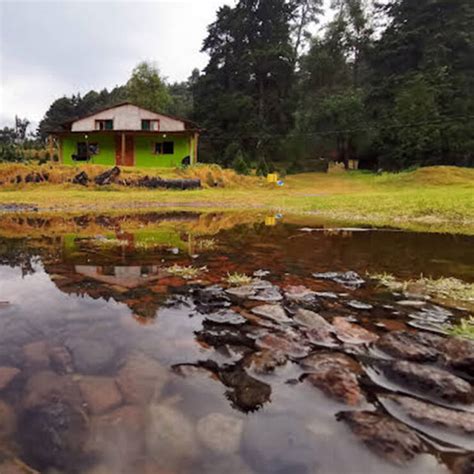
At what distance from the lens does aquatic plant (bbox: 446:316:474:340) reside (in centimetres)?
384

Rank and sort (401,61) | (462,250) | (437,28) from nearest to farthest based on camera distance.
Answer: (462,250), (437,28), (401,61)

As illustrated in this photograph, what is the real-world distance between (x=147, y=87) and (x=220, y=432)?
5936 centimetres

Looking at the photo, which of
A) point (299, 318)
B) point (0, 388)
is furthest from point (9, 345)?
point (299, 318)

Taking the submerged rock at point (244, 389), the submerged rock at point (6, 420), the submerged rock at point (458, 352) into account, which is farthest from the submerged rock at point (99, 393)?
the submerged rock at point (458, 352)

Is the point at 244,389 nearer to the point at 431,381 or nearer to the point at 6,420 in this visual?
the point at 431,381

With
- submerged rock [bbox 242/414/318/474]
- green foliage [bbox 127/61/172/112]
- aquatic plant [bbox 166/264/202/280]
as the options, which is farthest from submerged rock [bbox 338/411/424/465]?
green foliage [bbox 127/61/172/112]

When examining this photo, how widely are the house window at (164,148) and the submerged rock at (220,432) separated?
36.4 meters

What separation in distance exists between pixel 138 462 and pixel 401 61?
47518 mm

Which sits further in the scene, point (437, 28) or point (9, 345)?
point (437, 28)

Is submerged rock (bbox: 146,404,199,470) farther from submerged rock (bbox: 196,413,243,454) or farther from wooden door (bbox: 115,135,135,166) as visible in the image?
wooden door (bbox: 115,135,135,166)

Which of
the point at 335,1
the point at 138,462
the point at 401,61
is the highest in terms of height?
the point at 335,1

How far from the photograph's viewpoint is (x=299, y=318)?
4.38 m

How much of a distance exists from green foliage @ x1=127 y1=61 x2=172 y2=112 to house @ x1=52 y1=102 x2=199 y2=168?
19.7 metres

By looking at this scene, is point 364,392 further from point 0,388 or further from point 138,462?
point 0,388
